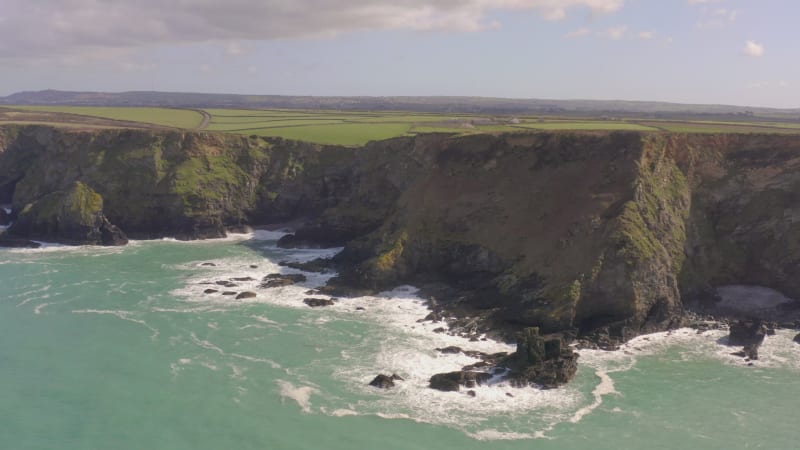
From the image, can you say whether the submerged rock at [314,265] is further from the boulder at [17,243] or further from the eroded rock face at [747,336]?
the eroded rock face at [747,336]

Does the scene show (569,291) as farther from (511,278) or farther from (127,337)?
(127,337)

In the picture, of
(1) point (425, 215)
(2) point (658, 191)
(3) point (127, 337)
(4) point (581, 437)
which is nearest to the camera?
(4) point (581, 437)

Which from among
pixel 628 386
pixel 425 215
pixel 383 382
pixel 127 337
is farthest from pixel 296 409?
pixel 425 215

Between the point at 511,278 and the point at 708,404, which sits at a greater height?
the point at 511,278

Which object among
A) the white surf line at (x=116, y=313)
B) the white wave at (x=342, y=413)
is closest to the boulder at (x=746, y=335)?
the white wave at (x=342, y=413)

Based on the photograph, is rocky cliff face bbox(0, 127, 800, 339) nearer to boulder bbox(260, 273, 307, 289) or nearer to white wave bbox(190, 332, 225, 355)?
boulder bbox(260, 273, 307, 289)

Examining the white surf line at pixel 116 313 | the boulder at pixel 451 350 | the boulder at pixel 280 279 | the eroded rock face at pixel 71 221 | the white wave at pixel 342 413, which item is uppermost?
the eroded rock face at pixel 71 221

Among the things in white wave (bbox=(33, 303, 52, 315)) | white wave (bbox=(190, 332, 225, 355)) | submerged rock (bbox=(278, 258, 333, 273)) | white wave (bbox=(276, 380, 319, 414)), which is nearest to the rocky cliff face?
submerged rock (bbox=(278, 258, 333, 273))
